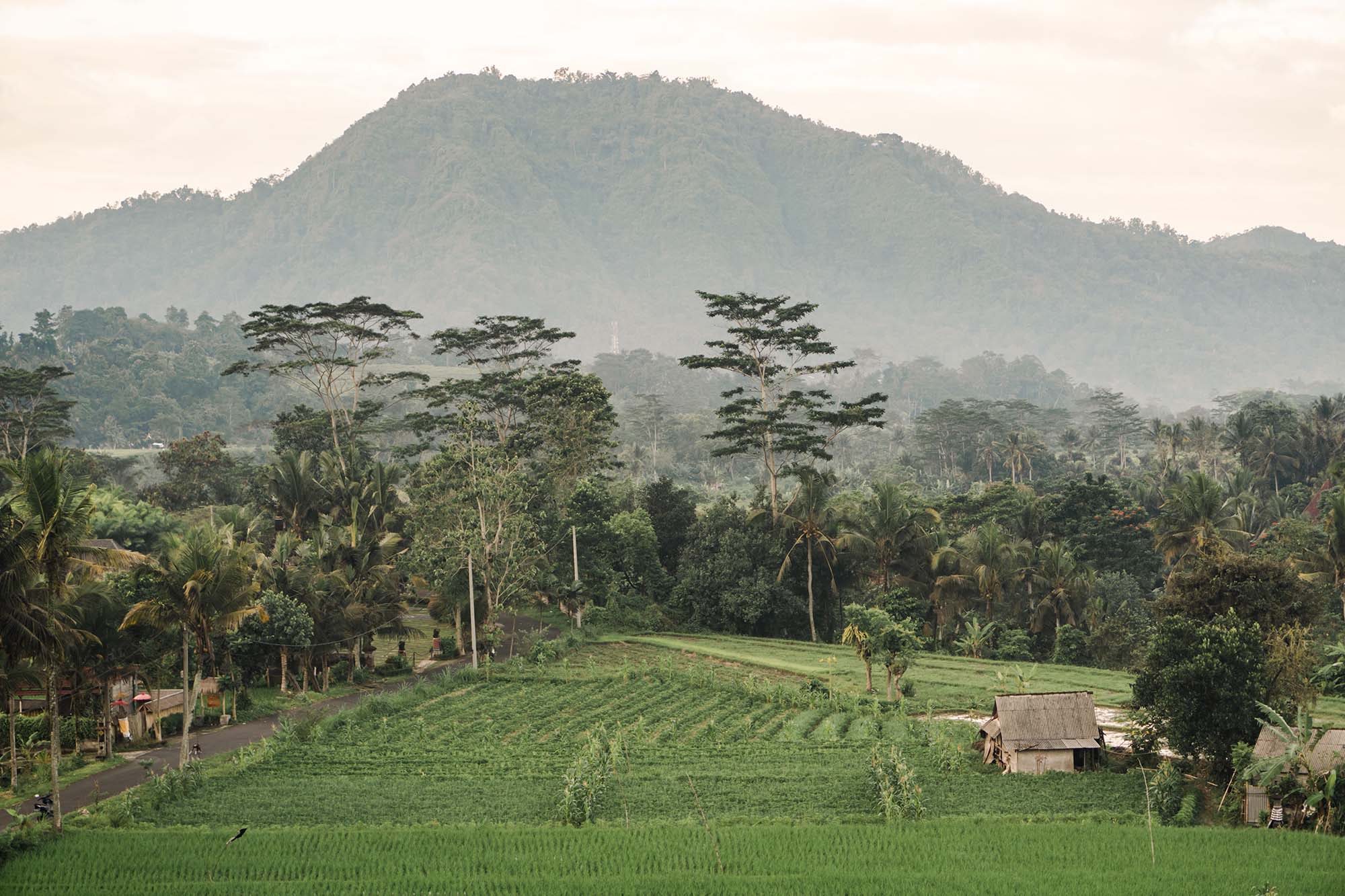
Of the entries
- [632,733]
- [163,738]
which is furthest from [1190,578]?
[163,738]

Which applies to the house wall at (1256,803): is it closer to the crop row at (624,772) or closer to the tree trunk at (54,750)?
the crop row at (624,772)

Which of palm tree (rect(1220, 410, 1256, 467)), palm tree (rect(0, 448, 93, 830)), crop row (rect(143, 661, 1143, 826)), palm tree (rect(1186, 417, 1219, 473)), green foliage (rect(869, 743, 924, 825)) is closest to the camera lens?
palm tree (rect(0, 448, 93, 830))

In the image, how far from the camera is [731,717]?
35.6m

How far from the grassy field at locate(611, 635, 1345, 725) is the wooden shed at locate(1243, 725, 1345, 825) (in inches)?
339

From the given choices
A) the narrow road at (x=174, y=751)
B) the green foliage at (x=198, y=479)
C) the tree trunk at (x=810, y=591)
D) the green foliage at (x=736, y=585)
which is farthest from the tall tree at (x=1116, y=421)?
the narrow road at (x=174, y=751)

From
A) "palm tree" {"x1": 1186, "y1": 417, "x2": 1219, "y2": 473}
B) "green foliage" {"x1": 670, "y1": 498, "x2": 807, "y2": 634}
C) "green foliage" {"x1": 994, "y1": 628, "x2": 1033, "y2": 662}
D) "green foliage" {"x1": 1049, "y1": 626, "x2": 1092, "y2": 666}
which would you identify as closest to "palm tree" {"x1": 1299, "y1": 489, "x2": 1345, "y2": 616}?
"green foliage" {"x1": 1049, "y1": 626, "x2": 1092, "y2": 666}

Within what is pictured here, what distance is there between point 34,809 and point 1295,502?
63.8 meters

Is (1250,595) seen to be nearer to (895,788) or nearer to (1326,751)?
(1326,751)

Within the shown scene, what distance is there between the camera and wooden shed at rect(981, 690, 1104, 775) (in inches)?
1144

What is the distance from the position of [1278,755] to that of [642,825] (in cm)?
1241

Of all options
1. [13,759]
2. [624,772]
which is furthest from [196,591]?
[624,772]

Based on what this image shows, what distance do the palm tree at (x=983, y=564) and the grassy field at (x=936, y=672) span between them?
13.3 ft

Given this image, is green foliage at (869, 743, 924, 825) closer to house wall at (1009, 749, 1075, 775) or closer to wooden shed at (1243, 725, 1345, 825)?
house wall at (1009, 749, 1075, 775)

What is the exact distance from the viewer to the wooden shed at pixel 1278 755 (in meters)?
23.9
